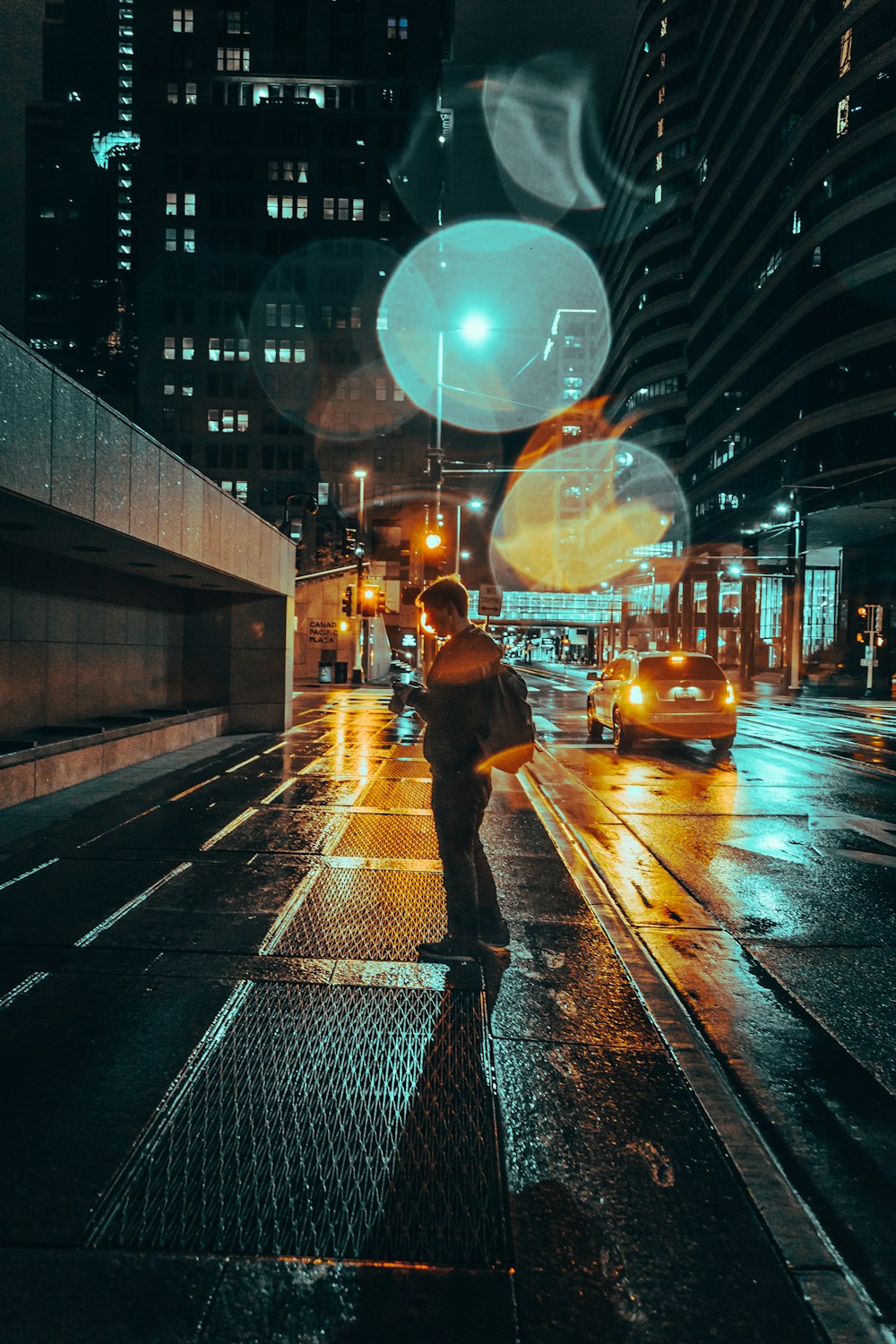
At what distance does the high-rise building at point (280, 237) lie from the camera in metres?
95.1

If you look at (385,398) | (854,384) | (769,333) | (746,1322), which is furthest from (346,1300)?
(385,398)

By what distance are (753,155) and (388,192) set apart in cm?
4999

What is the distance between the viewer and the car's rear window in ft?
49.4

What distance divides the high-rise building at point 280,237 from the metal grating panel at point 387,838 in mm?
86742

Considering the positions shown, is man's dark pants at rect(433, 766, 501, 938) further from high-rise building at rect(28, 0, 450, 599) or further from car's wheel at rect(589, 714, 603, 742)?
high-rise building at rect(28, 0, 450, 599)

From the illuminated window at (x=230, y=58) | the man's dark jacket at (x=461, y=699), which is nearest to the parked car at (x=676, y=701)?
the man's dark jacket at (x=461, y=699)

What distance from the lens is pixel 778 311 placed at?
52.8 metres

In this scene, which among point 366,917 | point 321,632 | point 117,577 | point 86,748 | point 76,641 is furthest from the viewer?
point 321,632

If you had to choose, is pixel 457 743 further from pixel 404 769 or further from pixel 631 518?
pixel 631 518

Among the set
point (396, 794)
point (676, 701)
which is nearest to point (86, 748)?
point (396, 794)

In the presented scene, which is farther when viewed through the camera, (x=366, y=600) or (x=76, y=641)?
(x=366, y=600)

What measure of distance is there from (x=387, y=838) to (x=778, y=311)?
54553 millimetres

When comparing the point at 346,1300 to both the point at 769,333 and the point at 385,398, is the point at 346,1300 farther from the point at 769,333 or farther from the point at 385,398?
the point at 385,398

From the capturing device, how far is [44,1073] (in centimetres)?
357
